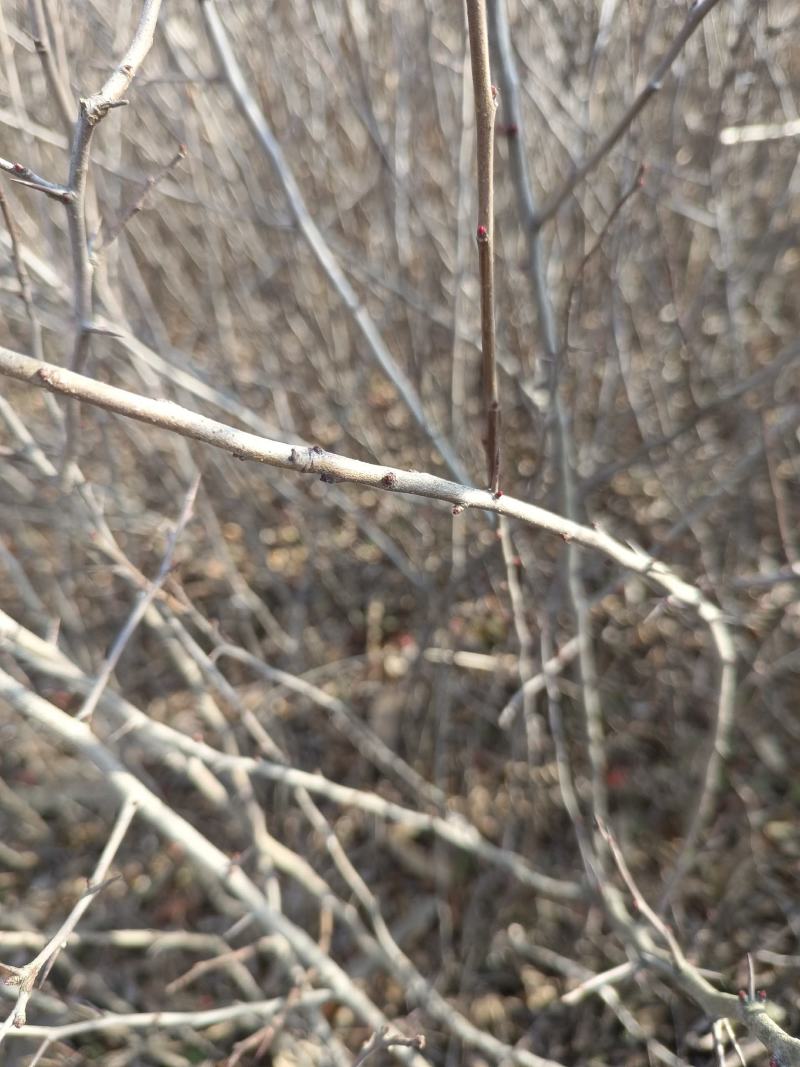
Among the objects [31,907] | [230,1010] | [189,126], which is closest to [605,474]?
[230,1010]

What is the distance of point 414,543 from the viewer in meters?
2.58

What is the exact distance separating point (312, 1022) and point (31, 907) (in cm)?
124

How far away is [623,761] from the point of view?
2.41 m

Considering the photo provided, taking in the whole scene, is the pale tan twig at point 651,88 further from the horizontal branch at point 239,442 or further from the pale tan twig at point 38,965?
the pale tan twig at point 38,965

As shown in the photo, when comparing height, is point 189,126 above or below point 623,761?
above

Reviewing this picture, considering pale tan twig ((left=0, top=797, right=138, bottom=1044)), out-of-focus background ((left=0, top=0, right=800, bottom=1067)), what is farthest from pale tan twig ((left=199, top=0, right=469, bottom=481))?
pale tan twig ((left=0, top=797, right=138, bottom=1044))

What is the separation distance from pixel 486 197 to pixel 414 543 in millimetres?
1816

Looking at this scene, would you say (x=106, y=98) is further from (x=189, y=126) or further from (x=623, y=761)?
(x=623, y=761)

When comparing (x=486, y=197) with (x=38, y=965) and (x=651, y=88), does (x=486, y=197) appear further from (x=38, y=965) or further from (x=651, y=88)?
(x=38, y=965)

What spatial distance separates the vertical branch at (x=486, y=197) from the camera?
2.39 ft

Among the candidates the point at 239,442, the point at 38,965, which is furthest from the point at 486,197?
the point at 38,965

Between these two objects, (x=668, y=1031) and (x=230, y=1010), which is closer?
(x=230, y=1010)

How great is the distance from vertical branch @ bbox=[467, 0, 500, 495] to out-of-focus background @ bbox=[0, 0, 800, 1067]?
30.1 inches

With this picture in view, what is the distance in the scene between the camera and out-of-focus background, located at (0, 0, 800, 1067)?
77.3 inches
